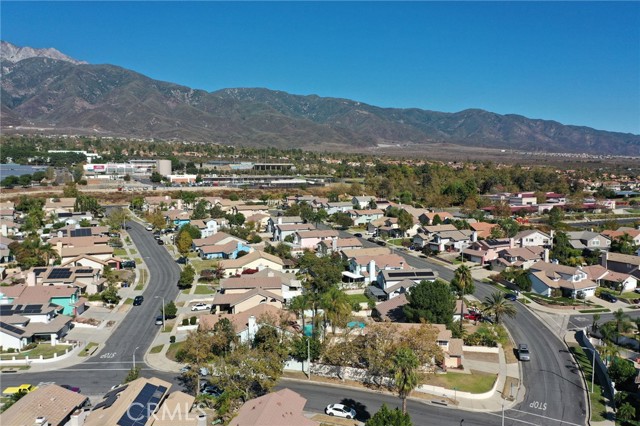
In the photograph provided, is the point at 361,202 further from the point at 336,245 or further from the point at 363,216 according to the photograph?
the point at 336,245

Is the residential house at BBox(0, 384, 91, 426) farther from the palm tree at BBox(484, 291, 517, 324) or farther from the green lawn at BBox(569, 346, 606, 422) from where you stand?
the palm tree at BBox(484, 291, 517, 324)

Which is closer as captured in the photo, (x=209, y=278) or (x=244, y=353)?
(x=244, y=353)

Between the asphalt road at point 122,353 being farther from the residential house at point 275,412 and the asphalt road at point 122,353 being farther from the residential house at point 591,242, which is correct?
the residential house at point 591,242

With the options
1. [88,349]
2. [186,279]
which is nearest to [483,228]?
[186,279]

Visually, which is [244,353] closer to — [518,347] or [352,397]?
[352,397]

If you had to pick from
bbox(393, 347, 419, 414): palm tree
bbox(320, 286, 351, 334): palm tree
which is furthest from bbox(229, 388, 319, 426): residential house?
bbox(320, 286, 351, 334): palm tree

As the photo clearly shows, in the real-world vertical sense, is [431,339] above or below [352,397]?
above

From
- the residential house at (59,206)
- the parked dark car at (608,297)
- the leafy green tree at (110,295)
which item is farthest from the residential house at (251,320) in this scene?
the residential house at (59,206)

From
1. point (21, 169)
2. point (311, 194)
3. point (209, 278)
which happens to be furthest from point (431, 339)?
point (21, 169)
